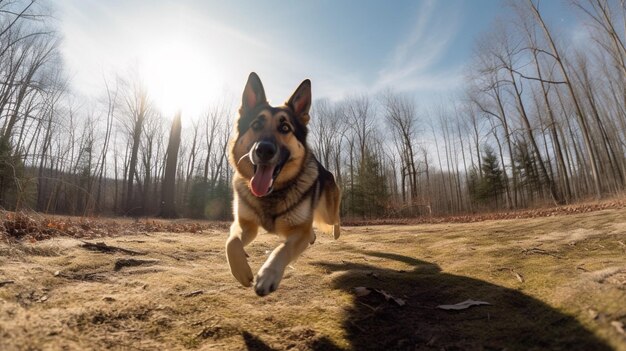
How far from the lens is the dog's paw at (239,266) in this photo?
2.31 m

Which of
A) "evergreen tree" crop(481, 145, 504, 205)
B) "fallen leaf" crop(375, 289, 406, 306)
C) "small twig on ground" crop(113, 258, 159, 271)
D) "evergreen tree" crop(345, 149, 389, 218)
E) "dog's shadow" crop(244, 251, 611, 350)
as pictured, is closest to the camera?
"dog's shadow" crop(244, 251, 611, 350)

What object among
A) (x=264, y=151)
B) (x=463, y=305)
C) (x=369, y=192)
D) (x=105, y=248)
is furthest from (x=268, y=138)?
(x=369, y=192)

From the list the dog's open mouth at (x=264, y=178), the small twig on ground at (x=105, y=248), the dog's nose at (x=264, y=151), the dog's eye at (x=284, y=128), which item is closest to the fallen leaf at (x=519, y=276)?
the dog's open mouth at (x=264, y=178)

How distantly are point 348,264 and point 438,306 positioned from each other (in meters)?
1.59

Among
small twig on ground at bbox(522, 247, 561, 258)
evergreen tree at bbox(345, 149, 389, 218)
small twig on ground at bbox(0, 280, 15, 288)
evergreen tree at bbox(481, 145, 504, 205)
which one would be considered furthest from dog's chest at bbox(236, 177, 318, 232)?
evergreen tree at bbox(481, 145, 504, 205)

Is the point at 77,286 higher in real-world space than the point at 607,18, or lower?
lower

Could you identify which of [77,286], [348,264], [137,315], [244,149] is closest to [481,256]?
[348,264]

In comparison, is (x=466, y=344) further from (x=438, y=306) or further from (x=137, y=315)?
(x=137, y=315)

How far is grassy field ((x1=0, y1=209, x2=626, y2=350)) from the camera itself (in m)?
1.46

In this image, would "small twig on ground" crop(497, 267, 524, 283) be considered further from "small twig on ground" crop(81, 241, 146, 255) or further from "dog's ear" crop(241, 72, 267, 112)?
"small twig on ground" crop(81, 241, 146, 255)

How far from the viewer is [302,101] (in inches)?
170

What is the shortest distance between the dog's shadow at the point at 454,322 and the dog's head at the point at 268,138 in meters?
1.38

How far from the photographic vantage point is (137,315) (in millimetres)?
1763

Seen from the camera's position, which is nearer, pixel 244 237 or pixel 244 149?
pixel 244 237
